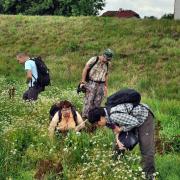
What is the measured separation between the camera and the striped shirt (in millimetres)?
8156

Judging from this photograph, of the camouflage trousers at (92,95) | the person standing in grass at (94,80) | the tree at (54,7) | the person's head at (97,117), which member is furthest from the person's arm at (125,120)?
the tree at (54,7)

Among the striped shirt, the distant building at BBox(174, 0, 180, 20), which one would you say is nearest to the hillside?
the distant building at BBox(174, 0, 180, 20)

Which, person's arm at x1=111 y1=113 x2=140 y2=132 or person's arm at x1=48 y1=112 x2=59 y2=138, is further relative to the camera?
person's arm at x1=48 y1=112 x2=59 y2=138

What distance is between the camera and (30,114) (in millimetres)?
12633

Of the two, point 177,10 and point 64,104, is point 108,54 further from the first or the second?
point 177,10

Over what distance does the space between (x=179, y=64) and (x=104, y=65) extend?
12.3 metres

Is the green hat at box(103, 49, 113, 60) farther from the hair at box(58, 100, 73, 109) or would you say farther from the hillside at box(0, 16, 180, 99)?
the hillside at box(0, 16, 180, 99)

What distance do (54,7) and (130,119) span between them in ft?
144

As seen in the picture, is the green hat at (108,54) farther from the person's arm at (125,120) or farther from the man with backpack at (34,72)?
the person's arm at (125,120)

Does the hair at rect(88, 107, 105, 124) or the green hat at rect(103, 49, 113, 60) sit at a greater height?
the green hat at rect(103, 49, 113, 60)

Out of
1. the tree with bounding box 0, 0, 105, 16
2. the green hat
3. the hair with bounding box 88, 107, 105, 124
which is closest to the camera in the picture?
the hair with bounding box 88, 107, 105, 124

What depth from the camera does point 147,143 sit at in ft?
28.4

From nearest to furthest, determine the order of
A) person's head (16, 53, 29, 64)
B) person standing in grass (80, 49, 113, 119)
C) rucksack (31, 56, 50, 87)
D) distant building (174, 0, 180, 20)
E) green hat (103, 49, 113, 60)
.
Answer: green hat (103, 49, 113, 60)
person standing in grass (80, 49, 113, 119)
person's head (16, 53, 29, 64)
rucksack (31, 56, 50, 87)
distant building (174, 0, 180, 20)

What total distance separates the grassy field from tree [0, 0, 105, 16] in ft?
44.4
